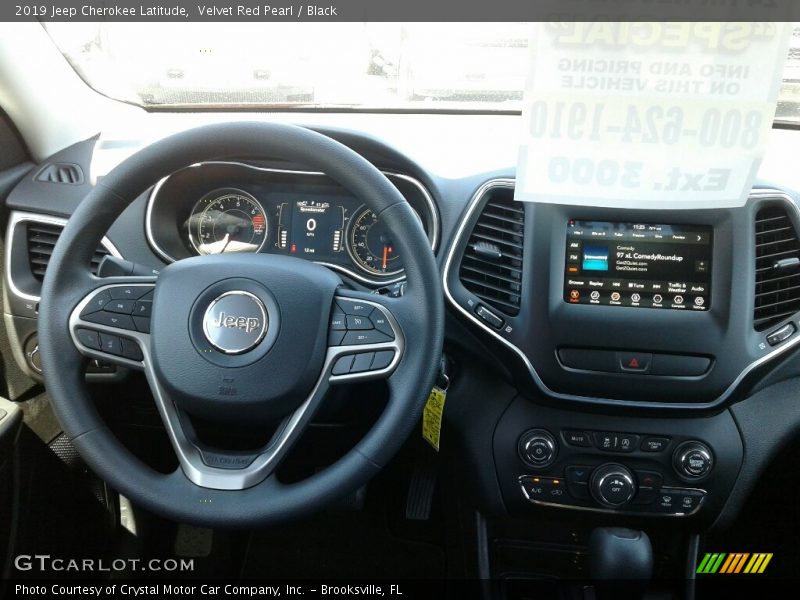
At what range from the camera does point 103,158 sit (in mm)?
1699

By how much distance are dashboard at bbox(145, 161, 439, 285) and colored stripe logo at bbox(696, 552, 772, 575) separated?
3.47ft

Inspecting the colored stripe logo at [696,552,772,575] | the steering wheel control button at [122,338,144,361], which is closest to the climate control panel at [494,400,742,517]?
the colored stripe logo at [696,552,772,575]

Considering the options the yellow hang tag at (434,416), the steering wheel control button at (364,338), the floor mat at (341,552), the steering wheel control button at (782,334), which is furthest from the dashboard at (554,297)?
the floor mat at (341,552)

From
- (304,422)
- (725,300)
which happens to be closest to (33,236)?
(304,422)

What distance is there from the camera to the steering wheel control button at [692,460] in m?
1.58

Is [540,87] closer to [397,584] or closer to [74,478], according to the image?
[397,584]

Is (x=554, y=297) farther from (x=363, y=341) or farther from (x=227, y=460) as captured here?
(x=227, y=460)

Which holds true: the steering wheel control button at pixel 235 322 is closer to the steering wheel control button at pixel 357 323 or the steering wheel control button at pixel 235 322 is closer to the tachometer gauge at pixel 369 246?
the steering wheel control button at pixel 357 323

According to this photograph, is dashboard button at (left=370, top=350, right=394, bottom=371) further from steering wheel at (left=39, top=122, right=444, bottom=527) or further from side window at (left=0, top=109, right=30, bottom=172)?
side window at (left=0, top=109, right=30, bottom=172)

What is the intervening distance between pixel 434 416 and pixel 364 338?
0.40 m

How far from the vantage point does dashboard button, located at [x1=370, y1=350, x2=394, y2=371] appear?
3.93ft

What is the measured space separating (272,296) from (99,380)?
2.21 ft

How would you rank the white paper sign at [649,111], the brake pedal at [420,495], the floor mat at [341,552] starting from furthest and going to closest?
the floor mat at [341,552]
the brake pedal at [420,495]
the white paper sign at [649,111]

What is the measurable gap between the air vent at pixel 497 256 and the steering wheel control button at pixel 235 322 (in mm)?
472
